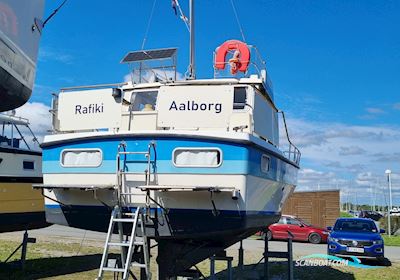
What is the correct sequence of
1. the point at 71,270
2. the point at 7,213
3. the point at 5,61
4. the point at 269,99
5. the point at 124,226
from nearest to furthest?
the point at 5,61 → the point at 124,226 → the point at 269,99 → the point at 7,213 → the point at 71,270

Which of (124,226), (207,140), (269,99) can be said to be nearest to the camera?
(207,140)

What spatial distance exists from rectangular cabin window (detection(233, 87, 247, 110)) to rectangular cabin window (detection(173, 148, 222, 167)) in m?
0.93

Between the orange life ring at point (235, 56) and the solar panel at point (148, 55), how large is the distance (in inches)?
36.5

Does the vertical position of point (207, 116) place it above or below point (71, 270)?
above

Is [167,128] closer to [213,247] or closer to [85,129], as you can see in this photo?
[85,129]

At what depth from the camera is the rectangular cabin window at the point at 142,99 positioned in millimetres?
6984

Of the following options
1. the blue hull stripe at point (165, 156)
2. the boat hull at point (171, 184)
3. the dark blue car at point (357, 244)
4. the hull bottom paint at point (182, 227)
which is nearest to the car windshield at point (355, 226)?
the dark blue car at point (357, 244)

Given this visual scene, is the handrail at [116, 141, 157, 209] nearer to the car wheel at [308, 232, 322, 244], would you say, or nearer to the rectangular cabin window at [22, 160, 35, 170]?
the rectangular cabin window at [22, 160, 35, 170]

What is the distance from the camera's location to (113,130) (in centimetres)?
629

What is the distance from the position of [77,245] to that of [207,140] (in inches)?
448

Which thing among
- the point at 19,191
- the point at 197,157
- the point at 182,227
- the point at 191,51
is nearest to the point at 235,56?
the point at 191,51

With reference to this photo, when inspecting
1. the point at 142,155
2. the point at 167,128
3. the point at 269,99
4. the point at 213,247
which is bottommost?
the point at 213,247

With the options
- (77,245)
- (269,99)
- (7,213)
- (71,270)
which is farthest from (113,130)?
(77,245)

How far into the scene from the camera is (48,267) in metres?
10.8
